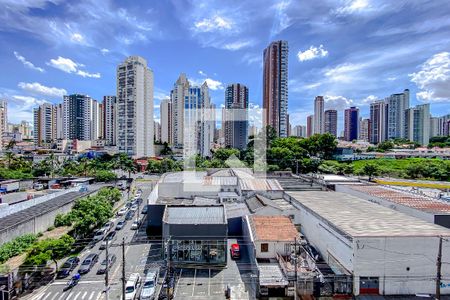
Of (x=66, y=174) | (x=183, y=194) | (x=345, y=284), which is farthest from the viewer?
(x=66, y=174)

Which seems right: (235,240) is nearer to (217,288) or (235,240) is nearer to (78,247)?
(217,288)

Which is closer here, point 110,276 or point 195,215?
point 110,276

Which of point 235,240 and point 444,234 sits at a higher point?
point 444,234

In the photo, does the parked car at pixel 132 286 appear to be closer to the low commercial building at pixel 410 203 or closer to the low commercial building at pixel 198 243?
the low commercial building at pixel 198 243

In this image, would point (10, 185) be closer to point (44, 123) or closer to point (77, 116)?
point (77, 116)

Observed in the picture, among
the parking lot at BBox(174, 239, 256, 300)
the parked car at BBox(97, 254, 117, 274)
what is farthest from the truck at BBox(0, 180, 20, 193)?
the parking lot at BBox(174, 239, 256, 300)

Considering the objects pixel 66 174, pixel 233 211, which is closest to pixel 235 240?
pixel 233 211

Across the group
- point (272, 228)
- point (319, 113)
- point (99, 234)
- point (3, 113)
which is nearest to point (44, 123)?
point (3, 113)
